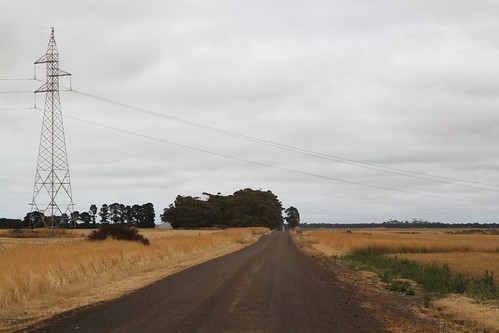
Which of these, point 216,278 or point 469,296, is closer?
point 469,296

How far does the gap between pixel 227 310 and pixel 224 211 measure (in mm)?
159700

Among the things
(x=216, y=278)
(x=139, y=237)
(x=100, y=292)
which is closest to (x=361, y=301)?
(x=216, y=278)

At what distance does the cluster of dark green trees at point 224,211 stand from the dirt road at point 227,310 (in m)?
130

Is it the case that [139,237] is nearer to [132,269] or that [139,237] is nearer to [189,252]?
[189,252]

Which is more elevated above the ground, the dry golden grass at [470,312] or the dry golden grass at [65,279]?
the dry golden grass at [65,279]

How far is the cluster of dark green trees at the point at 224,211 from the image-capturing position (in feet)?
488

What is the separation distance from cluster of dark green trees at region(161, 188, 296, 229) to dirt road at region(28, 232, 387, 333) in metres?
130

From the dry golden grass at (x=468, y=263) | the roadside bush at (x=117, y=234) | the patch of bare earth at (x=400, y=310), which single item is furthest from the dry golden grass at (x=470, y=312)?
the roadside bush at (x=117, y=234)

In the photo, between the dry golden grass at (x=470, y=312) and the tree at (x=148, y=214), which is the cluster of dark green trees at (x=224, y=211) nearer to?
the tree at (x=148, y=214)

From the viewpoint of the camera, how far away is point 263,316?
11.7 m

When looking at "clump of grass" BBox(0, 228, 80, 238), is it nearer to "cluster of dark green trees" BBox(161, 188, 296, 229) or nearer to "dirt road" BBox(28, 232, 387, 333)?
"dirt road" BBox(28, 232, 387, 333)

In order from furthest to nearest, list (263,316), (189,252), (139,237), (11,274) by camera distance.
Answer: (139,237)
(189,252)
(11,274)
(263,316)

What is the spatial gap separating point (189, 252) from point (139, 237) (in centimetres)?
600

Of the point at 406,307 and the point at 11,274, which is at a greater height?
the point at 11,274
